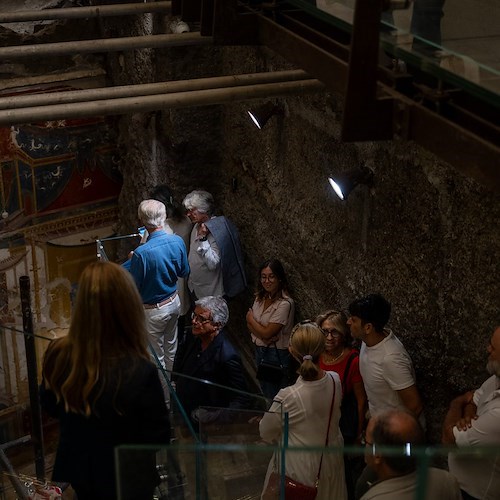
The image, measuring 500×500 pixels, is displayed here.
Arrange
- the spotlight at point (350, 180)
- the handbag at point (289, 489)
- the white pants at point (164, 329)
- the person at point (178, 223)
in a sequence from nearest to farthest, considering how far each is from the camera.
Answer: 1. the handbag at point (289, 489)
2. the spotlight at point (350, 180)
3. the white pants at point (164, 329)
4. the person at point (178, 223)

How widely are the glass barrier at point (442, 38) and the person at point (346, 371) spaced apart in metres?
1.67

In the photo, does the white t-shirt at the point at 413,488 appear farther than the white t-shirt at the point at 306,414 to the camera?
No

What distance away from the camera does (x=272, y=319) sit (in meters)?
5.99

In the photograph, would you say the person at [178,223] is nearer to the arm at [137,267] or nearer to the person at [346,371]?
the arm at [137,267]

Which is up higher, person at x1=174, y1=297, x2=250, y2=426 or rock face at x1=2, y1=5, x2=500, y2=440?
rock face at x1=2, y1=5, x2=500, y2=440

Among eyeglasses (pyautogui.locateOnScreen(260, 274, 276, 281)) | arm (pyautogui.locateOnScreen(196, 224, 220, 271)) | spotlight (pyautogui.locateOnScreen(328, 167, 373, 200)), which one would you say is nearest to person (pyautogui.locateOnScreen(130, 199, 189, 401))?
arm (pyautogui.locateOnScreen(196, 224, 220, 271))

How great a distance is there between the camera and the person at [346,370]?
4.94 m

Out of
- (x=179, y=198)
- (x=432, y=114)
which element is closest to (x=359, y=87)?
(x=432, y=114)

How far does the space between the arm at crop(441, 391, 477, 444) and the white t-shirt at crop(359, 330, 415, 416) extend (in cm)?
46

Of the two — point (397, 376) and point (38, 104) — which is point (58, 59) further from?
point (397, 376)

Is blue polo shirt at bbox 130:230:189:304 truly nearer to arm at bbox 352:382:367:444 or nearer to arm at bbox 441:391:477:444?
arm at bbox 352:382:367:444

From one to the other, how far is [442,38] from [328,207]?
7.91 ft

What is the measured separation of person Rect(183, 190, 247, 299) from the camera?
21.8ft

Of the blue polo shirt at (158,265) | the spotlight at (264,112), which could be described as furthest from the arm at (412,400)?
the spotlight at (264,112)
